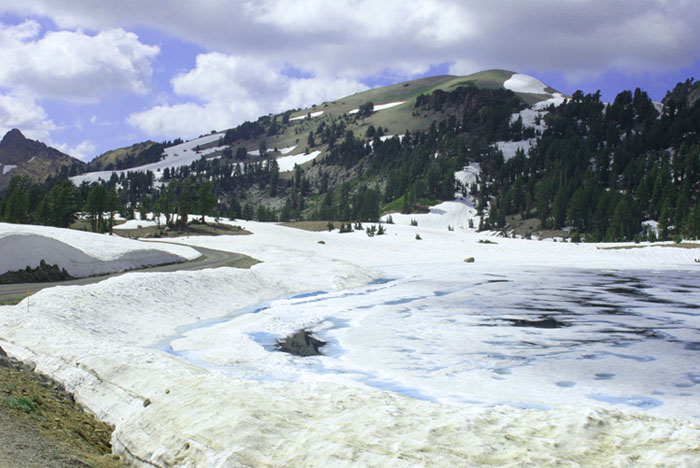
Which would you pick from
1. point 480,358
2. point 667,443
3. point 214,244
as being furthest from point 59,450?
point 214,244

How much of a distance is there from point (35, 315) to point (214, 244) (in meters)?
48.6

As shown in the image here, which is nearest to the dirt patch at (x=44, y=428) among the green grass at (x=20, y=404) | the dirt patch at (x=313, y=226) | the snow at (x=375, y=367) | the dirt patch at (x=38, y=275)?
the green grass at (x=20, y=404)

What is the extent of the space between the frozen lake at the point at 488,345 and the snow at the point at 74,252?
15566 millimetres

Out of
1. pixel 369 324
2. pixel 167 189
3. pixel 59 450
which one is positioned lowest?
pixel 369 324

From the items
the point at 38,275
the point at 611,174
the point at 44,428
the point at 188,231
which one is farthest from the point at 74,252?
the point at 611,174

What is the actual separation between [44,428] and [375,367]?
9.11 metres

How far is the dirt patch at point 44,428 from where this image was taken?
6.43 meters

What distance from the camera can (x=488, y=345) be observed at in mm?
17297

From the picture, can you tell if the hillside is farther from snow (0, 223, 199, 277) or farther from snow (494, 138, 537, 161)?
snow (0, 223, 199, 277)

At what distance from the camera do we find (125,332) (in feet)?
60.2

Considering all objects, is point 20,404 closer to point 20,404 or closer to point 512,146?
point 20,404

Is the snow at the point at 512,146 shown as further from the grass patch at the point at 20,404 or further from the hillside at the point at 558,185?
the grass patch at the point at 20,404

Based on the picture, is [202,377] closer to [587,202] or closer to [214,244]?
[214,244]

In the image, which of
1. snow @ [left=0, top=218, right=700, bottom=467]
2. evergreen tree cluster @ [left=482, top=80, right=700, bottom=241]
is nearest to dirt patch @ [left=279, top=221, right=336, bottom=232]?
evergreen tree cluster @ [left=482, top=80, right=700, bottom=241]
